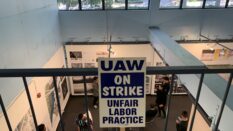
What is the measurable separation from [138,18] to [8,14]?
4.57m

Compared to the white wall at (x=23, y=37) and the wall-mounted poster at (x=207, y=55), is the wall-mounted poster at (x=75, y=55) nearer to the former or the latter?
the white wall at (x=23, y=37)

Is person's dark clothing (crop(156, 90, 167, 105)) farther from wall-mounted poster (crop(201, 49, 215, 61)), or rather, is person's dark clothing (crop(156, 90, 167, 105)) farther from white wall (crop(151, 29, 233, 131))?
wall-mounted poster (crop(201, 49, 215, 61))

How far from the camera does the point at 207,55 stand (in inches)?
309

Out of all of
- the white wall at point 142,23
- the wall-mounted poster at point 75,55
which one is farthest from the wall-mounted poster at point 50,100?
the white wall at point 142,23

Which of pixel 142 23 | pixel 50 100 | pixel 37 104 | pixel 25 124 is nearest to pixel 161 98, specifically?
pixel 142 23

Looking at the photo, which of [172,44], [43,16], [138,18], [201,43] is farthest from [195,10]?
[43,16]

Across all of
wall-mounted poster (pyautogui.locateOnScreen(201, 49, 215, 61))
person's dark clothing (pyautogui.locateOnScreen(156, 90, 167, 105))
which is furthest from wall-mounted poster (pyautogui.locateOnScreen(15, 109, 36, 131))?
wall-mounted poster (pyautogui.locateOnScreen(201, 49, 215, 61))

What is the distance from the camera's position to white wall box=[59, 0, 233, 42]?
7.23 metres

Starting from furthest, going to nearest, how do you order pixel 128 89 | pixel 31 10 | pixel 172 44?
pixel 172 44
pixel 31 10
pixel 128 89

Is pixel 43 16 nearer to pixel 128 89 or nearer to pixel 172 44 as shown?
pixel 172 44

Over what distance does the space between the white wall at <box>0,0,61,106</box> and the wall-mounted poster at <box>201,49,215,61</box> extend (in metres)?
5.55

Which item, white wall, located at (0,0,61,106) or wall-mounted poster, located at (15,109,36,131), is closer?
white wall, located at (0,0,61,106)

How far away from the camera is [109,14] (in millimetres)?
7188

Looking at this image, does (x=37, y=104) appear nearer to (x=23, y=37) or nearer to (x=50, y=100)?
(x=50, y=100)
